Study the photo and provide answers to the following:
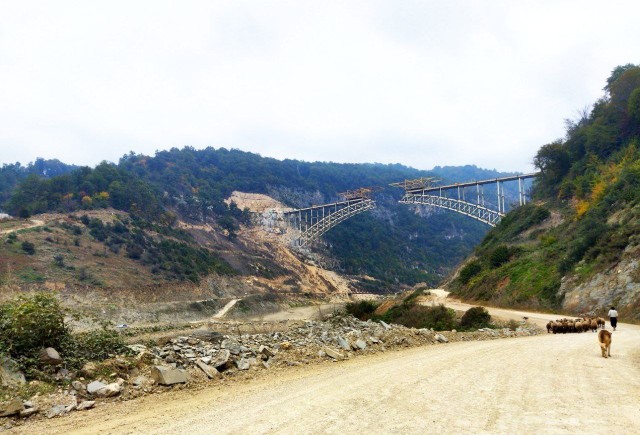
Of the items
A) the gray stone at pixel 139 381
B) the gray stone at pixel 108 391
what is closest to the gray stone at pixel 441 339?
the gray stone at pixel 139 381

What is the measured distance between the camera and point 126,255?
6438 cm

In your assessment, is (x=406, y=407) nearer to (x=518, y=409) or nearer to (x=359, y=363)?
(x=518, y=409)

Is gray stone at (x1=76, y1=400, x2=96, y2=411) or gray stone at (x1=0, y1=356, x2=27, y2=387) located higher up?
gray stone at (x1=0, y1=356, x2=27, y2=387)

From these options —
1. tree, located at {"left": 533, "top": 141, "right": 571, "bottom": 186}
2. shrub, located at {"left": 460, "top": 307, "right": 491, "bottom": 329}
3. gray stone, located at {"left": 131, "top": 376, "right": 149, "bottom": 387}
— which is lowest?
shrub, located at {"left": 460, "top": 307, "right": 491, "bottom": 329}

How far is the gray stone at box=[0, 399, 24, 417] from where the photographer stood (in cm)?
891

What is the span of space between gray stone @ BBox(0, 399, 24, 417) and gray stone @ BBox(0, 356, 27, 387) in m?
1.10

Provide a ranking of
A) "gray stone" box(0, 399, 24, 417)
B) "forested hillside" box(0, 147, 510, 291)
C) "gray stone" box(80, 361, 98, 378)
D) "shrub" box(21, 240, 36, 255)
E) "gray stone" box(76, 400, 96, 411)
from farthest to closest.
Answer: "forested hillside" box(0, 147, 510, 291), "shrub" box(21, 240, 36, 255), "gray stone" box(80, 361, 98, 378), "gray stone" box(76, 400, 96, 411), "gray stone" box(0, 399, 24, 417)

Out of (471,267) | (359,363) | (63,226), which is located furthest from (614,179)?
(63,226)

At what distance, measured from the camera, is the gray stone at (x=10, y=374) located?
10188mm

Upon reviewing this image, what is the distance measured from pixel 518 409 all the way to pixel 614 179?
4500 centimetres

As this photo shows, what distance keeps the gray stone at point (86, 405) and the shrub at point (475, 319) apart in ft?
75.2

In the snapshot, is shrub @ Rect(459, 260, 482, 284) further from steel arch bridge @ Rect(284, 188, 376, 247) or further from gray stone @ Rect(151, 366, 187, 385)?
gray stone @ Rect(151, 366, 187, 385)

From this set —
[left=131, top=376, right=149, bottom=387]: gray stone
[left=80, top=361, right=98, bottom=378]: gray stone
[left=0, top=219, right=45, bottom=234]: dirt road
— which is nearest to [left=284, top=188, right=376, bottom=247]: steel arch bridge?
[left=0, top=219, right=45, bottom=234]: dirt road

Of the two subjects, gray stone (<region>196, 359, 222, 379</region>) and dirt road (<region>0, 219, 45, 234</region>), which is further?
dirt road (<region>0, 219, 45, 234</region>)
